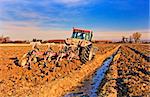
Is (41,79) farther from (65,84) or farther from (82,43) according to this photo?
(82,43)

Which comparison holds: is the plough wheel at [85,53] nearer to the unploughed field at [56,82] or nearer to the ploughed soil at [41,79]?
the ploughed soil at [41,79]

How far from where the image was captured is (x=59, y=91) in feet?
40.2

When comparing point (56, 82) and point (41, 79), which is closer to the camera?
point (56, 82)

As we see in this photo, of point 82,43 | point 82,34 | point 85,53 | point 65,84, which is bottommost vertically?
point 65,84

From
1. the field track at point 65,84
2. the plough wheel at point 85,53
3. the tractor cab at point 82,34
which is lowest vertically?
the field track at point 65,84

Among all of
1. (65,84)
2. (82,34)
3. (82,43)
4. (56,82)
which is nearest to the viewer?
(56,82)

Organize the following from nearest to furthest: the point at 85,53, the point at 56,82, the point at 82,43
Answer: the point at 56,82
the point at 82,43
the point at 85,53

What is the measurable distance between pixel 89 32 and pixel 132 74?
7.89 metres

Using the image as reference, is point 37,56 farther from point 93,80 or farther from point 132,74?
point 132,74

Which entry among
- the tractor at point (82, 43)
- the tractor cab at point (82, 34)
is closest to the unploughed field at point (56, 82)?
the tractor at point (82, 43)

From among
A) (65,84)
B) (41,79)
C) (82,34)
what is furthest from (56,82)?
(82,34)

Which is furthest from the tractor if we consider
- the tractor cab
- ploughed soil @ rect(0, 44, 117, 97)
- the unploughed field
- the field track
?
the field track

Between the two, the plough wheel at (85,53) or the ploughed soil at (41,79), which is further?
the plough wheel at (85,53)

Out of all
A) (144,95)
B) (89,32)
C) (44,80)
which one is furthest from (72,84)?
(89,32)
